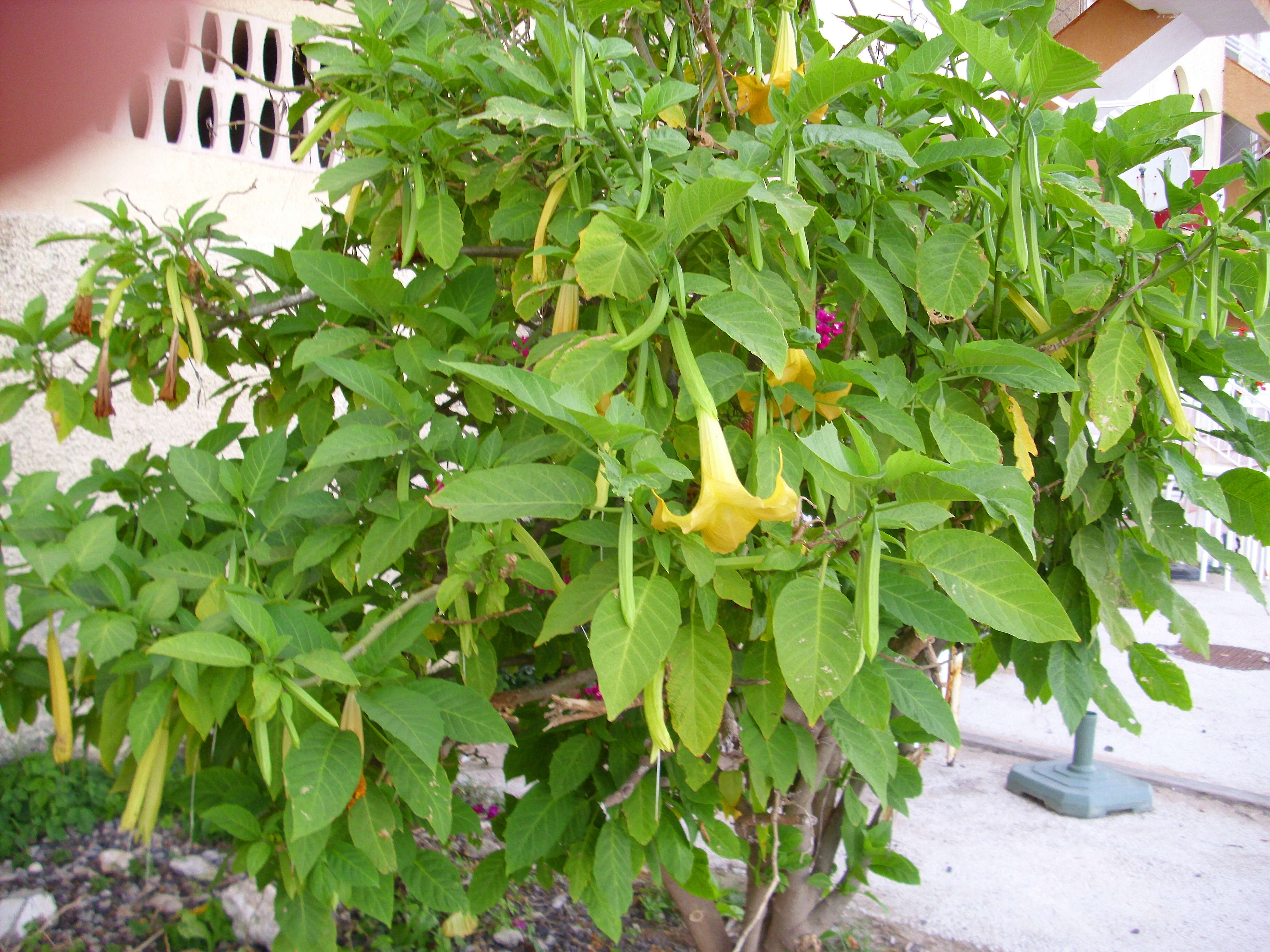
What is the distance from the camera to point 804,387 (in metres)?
0.94

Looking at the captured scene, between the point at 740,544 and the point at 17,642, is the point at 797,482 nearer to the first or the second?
the point at 740,544

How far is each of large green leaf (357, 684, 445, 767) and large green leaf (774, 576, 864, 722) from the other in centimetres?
35

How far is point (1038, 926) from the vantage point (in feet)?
7.47

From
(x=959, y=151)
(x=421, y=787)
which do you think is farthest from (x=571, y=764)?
(x=959, y=151)

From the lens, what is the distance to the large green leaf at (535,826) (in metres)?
1.29

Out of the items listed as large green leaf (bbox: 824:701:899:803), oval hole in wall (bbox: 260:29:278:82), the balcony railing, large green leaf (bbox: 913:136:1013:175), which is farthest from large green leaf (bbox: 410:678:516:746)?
the balcony railing

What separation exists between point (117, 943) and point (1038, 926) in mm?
2161

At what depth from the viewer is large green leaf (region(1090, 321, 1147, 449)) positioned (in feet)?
2.90

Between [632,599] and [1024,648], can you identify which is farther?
[1024,648]

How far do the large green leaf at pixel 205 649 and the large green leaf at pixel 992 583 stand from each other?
56 cm

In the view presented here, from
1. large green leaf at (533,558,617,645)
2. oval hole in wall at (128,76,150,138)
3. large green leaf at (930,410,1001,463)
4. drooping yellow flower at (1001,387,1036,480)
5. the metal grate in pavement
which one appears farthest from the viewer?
the metal grate in pavement

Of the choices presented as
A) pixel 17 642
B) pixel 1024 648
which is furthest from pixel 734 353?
pixel 17 642

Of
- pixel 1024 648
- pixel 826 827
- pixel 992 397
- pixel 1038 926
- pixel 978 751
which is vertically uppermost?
pixel 992 397

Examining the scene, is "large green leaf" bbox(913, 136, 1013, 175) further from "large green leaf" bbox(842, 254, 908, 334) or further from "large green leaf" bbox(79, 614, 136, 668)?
"large green leaf" bbox(79, 614, 136, 668)
